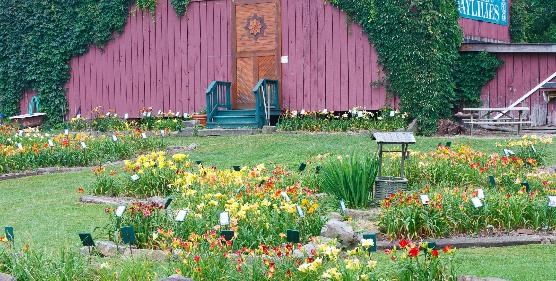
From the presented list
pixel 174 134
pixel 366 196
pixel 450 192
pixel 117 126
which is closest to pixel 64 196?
pixel 366 196

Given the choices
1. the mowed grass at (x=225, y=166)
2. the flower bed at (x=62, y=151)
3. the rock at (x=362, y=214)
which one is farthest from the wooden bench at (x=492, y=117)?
the rock at (x=362, y=214)

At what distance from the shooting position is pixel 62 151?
1638 centimetres

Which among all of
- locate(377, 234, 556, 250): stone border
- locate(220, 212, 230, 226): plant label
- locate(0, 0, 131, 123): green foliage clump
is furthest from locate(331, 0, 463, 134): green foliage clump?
locate(220, 212, 230, 226): plant label

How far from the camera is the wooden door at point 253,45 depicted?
23.1m

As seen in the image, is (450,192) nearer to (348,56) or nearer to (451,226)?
(451,226)

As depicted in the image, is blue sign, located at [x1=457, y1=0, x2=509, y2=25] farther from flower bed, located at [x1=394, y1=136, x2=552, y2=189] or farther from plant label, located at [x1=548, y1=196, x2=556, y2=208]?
plant label, located at [x1=548, y1=196, x2=556, y2=208]

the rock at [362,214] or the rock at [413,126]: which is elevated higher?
the rock at [413,126]

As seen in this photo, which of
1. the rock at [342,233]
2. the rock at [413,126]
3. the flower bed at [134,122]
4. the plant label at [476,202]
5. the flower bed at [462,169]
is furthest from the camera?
the flower bed at [134,122]

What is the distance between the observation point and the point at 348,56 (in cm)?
2252

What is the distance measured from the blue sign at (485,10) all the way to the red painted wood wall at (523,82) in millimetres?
2062

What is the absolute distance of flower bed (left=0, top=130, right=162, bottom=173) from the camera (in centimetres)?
1598

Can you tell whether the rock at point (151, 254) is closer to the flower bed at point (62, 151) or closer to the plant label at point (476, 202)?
the plant label at point (476, 202)

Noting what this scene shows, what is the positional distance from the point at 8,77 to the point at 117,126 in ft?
16.7

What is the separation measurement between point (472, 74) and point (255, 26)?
5226 millimetres
